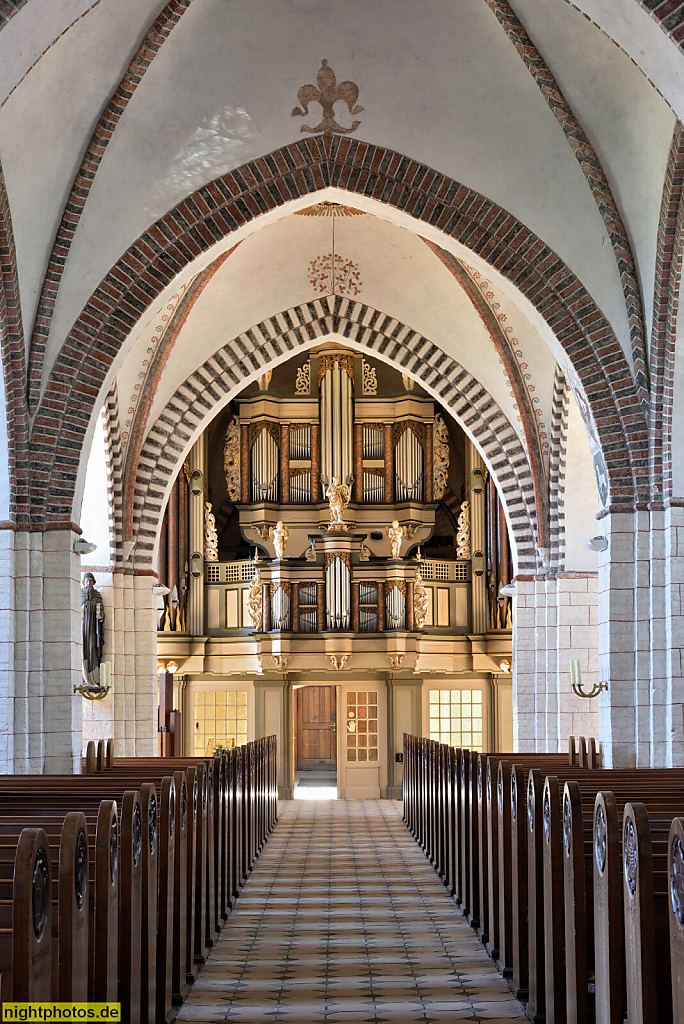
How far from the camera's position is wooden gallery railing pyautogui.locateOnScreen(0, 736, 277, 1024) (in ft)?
9.68

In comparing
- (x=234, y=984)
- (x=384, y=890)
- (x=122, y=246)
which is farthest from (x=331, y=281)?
(x=234, y=984)

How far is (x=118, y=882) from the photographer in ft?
13.2

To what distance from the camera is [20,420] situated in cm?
987

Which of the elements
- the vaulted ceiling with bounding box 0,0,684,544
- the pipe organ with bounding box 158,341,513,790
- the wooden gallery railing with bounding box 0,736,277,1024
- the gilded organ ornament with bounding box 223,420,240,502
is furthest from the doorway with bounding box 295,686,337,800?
the vaulted ceiling with bounding box 0,0,684,544

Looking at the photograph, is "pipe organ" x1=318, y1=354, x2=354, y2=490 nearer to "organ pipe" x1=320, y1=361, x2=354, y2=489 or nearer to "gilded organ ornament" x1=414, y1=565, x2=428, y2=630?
"organ pipe" x1=320, y1=361, x2=354, y2=489

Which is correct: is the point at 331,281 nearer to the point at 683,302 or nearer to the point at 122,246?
the point at 122,246

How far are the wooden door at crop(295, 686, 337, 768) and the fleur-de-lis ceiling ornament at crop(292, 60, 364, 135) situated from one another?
56.2 ft

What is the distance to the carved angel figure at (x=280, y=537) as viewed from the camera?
19.5m

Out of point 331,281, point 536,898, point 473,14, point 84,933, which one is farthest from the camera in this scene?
point 331,281

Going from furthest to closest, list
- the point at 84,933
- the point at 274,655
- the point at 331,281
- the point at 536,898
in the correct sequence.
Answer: the point at 274,655 < the point at 331,281 < the point at 536,898 < the point at 84,933

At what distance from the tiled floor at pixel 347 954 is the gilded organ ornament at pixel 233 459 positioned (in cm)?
→ 1059

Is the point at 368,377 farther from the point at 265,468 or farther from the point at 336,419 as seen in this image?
the point at 265,468

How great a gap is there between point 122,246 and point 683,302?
4959 mm

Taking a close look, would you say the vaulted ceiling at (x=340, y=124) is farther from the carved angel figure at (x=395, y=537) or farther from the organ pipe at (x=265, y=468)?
the organ pipe at (x=265, y=468)
